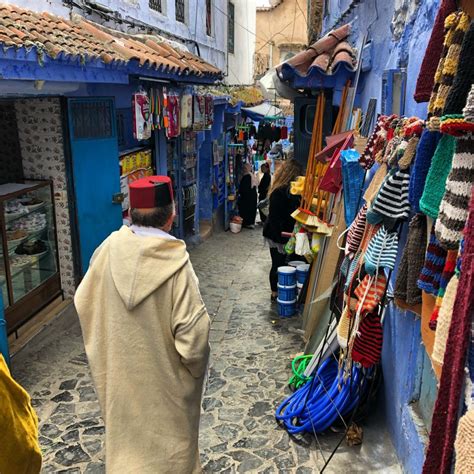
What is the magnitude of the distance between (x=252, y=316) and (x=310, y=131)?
3.54 meters

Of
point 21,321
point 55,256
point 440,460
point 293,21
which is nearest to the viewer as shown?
point 440,460

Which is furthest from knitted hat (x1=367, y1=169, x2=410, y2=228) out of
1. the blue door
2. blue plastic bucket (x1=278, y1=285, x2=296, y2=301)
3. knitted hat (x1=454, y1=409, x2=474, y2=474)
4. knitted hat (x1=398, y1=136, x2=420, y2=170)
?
the blue door

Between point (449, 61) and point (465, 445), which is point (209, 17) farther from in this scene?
point (465, 445)

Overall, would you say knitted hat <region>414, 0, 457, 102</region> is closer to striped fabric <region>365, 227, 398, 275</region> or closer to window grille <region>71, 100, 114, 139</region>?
striped fabric <region>365, 227, 398, 275</region>

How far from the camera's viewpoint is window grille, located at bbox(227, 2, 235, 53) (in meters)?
18.7

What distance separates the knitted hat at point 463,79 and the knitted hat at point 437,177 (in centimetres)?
27

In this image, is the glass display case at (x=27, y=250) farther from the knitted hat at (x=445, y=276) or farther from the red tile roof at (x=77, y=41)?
the knitted hat at (x=445, y=276)

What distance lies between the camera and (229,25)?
18891 mm

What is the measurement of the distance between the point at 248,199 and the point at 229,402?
34.7 ft

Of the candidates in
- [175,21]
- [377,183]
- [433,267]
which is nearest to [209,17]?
[175,21]

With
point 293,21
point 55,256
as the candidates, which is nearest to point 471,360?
point 55,256

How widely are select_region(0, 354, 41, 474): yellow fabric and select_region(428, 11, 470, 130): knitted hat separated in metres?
2.23

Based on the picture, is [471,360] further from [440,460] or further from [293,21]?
[293,21]

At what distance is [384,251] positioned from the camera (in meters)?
3.31
